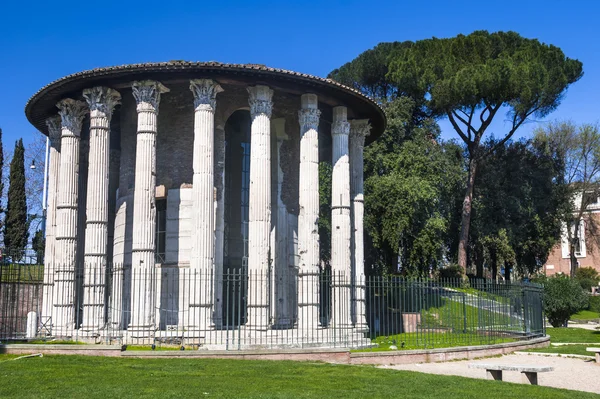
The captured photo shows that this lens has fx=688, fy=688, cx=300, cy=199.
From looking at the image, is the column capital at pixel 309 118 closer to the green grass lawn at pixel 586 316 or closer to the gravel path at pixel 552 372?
the gravel path at pixel 552 372

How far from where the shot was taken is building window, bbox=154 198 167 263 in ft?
62.0

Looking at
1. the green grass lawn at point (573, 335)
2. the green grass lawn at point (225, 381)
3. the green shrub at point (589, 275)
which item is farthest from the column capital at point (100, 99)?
the green shrub at point (589, 275)

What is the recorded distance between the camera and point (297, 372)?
11.6 metres

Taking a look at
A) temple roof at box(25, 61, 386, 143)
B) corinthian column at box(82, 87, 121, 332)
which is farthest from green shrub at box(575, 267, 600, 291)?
corinthian column at box(82, 87, 121, 332)

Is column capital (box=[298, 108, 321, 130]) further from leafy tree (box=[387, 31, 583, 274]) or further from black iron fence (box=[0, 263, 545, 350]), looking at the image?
leafy tree (box=[387, 31, 583, 274])

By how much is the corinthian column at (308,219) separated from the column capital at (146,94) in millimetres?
4006

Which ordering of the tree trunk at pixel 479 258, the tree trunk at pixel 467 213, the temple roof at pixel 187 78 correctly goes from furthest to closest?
the tree trunk at pixel 479 258
the tree trunk at pixel 467 213
the temple roof at pixel 187 78

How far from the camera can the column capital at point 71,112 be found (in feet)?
62.4

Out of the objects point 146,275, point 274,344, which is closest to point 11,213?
point 146,275

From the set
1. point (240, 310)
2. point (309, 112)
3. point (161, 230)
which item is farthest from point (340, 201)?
point (161, 230)

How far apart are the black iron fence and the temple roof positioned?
4.80 metres

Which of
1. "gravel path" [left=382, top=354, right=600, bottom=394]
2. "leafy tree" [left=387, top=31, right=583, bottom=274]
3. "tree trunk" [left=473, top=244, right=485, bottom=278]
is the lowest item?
"gravel path" [left=382, top=354, right=600, bottom=394]

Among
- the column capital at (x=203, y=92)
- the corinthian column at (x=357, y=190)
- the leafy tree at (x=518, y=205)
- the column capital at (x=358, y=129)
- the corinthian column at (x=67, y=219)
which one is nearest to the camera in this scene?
the column capital at (x=203, y=92)

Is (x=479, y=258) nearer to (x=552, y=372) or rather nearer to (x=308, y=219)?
(x=308, y=219)
